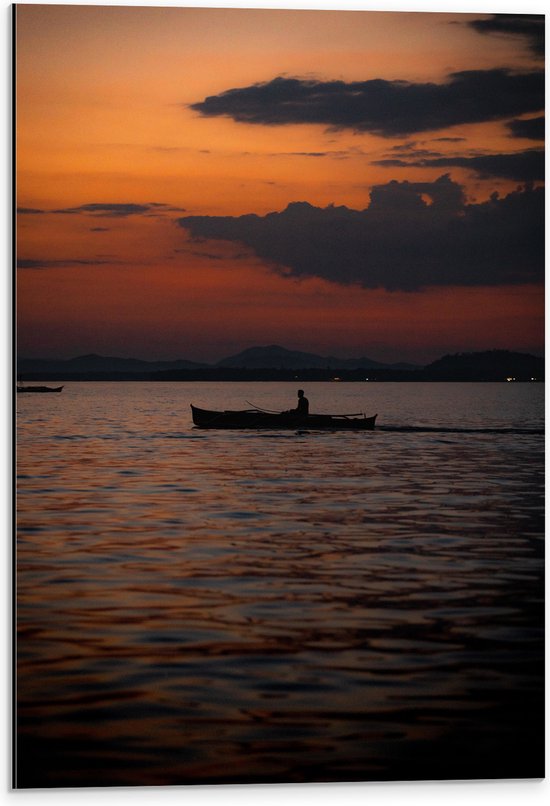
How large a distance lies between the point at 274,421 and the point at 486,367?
1157 cm

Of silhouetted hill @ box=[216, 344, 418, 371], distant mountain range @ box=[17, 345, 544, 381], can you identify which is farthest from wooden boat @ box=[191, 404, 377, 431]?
silhouetted hill @ box=[216, 344, 418, 371]

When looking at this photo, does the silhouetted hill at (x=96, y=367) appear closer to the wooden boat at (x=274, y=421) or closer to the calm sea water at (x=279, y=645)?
the calm sea water at (x=279, y=645)

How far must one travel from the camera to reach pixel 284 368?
9.85m

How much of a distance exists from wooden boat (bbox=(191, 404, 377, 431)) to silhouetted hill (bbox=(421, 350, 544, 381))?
1040cm

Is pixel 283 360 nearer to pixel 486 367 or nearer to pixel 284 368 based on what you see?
pixel 284 368

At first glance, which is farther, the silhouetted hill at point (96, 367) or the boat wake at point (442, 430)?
the boat wake at point (442, 430)

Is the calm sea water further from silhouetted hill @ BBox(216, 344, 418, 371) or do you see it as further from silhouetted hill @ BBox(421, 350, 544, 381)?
silhouetted hill @ BBox(216, 344, 418, 371)

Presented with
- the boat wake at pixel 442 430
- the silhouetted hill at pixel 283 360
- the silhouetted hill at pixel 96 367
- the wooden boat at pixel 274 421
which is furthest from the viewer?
the boat wake at pixel 442 430

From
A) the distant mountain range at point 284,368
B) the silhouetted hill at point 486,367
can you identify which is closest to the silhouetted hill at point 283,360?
the distant mountain range at point 284,368

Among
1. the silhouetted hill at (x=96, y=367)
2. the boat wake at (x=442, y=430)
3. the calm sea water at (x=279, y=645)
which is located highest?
the silhouetted hill at (x=96, y=367)

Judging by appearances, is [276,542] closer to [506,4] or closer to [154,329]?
[154,329]

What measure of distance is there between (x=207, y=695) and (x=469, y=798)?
1284mm

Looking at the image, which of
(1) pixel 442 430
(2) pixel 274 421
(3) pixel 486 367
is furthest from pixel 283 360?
(1) pixel 442 430

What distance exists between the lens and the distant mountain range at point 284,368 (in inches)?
294
